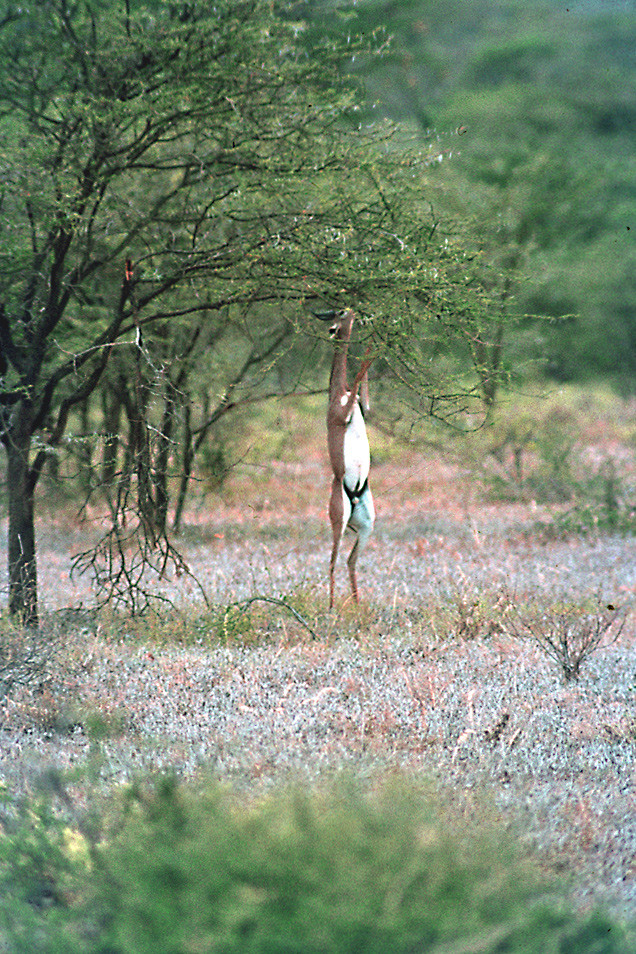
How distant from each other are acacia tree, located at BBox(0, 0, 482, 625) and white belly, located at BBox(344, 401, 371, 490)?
77cm

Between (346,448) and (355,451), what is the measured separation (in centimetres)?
7

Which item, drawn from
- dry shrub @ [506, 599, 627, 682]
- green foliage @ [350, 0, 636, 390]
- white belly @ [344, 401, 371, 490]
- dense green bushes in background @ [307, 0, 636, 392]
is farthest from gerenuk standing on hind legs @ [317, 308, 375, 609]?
dense green bushes in background @ [307, 0, 636, 392]

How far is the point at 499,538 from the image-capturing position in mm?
10164

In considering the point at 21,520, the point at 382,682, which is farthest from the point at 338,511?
the point at 21,520

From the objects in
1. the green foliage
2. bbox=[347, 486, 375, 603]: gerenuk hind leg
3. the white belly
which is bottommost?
Answer: bbox=[347, 486, 375, 603]: gerenuk hind leg

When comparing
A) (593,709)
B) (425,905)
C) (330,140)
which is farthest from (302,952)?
(330,140)

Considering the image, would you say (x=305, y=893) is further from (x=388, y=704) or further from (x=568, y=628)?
(x=568, y=628)

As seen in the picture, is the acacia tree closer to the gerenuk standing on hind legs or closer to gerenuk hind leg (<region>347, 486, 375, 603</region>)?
the gerenuk standing on hind legs

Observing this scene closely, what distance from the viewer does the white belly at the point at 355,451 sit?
6488mm

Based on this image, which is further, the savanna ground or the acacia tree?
the acacia tree

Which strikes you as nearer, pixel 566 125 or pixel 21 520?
pixel 21 520

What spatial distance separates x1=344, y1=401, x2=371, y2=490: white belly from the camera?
6488mm

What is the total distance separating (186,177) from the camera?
23.2ft

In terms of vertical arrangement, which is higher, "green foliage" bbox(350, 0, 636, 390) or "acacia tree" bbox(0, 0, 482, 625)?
"green foliage" bbox(350, 0, 636, 390)
